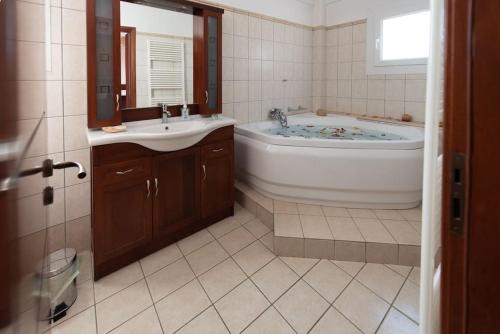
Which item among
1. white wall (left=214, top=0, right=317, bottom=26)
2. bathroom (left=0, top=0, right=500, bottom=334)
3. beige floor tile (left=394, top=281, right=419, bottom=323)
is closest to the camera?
bathroom (left=0, top=0, right=500, bottom=334)

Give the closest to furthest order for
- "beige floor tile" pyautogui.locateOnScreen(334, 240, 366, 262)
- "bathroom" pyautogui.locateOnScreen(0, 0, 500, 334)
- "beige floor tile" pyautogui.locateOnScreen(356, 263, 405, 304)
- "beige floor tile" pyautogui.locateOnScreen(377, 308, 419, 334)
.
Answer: "bathroom" pyautogui.locateOnScreen(0, 0, 500, 334) → "beige floor tile" pyautogui.locateOnScreen(377, 308, 419, 334) → "beige floor tile" pyautogui.locateOnScreen(356, 263, 405, 304) → "beige floor tile" pyautogui.locateOnScreen(334, 240, 366, 262)

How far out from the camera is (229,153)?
2422mm

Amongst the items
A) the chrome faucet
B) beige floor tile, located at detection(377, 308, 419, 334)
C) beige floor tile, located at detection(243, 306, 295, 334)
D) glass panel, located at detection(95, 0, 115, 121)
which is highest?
glass panel, located at detection(95, 0, 115, 121)

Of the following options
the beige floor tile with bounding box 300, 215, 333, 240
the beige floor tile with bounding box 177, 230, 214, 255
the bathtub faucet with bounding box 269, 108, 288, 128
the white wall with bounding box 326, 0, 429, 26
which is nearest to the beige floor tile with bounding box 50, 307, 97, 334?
the beige floor tile with bounding box 177, 230, 214, 255

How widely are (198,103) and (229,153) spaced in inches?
23.1

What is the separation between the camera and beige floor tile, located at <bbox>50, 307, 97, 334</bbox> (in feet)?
4.49

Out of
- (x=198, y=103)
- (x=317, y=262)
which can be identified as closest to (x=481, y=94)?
(x=317, y=262)

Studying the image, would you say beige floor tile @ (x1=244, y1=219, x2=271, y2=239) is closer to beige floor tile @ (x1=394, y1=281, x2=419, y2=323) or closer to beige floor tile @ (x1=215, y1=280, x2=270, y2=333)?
beige floor tile @ (x1=215, y1=280, x2=270, y2=333)

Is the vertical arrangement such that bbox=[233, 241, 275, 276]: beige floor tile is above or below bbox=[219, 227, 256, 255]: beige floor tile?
below

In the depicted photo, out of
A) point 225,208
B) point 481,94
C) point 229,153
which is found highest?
point 481,94

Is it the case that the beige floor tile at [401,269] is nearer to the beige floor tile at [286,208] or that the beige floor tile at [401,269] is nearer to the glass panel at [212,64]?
the beige floor tile at [286,208]

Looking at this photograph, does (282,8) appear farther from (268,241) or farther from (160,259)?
(160,259)

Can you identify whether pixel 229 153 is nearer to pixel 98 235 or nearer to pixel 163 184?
pixel 163 184

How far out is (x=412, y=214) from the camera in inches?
88.2
